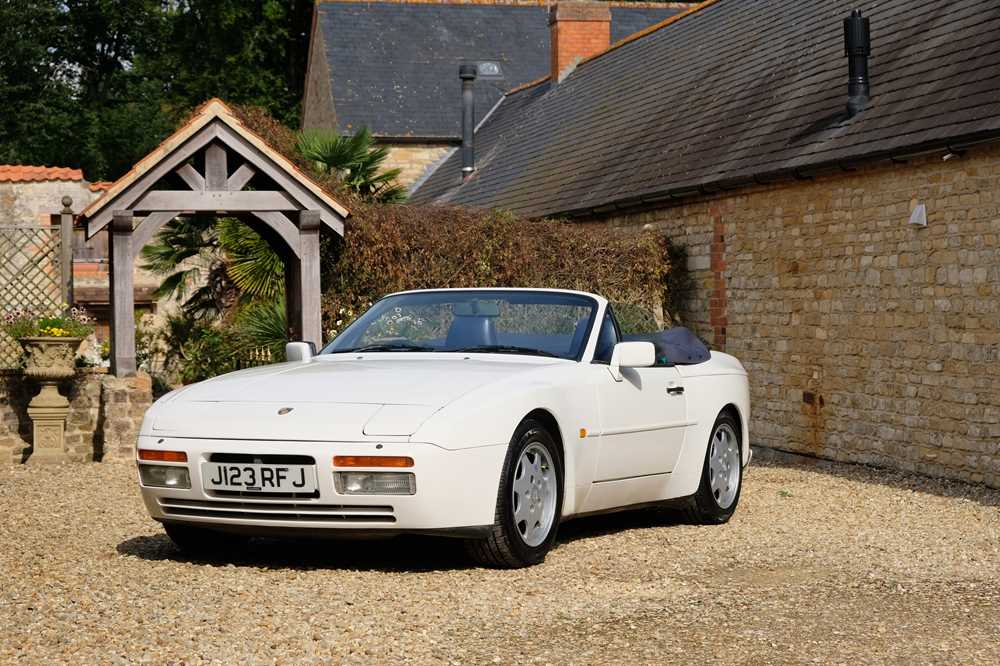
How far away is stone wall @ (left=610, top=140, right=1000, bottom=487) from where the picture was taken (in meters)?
12.0

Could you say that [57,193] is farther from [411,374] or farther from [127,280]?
[411,374]

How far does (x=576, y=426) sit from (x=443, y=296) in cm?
144

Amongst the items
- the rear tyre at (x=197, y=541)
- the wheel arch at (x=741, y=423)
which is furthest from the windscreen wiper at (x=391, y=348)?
the wheel arch at (x=741, y=423)

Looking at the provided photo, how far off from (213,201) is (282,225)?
0.76 metres

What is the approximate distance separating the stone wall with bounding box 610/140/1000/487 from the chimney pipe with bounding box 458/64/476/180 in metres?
11.8

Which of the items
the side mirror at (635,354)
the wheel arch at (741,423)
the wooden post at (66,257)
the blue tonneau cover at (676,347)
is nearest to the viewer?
the side mirror at (635,354)

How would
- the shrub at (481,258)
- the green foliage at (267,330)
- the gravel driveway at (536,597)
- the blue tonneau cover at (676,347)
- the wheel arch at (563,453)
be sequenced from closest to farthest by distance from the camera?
the gravel driveway at (536,597) → the wheel arch at (563,453) → the blue tonneau cover at (676,347) → the shrub at (481,258) → the green foliage at (267,330)

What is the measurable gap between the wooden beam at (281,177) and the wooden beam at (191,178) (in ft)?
1.54

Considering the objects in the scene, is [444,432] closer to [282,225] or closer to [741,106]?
[282,225]

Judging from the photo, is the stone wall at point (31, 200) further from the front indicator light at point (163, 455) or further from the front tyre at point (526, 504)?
the front tyre at point (526, 504)

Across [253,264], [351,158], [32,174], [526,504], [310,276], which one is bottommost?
[526,504]

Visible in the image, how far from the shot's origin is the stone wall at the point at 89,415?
45.5 feet

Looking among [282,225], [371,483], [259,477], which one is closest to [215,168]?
[282,225]

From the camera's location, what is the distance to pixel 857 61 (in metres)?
14.6
